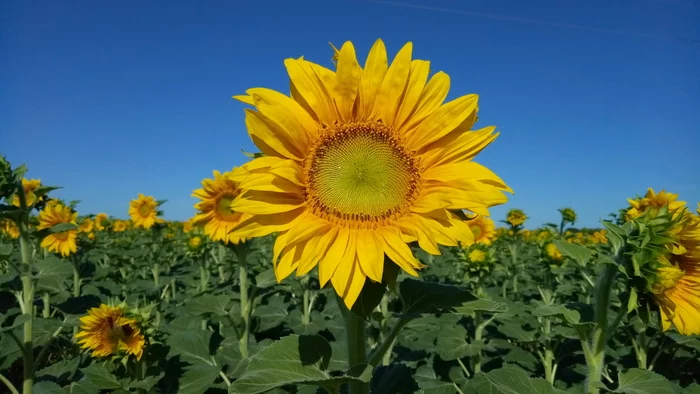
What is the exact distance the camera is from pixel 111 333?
314 cm

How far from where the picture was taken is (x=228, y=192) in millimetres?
4086

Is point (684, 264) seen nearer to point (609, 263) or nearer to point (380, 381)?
point (609, 263)

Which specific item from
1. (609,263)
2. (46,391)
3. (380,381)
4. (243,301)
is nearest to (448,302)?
(380,381)

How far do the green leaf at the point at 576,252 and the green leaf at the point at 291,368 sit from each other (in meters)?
1.48

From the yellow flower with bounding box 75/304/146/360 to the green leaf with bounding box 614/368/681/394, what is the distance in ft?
8.89

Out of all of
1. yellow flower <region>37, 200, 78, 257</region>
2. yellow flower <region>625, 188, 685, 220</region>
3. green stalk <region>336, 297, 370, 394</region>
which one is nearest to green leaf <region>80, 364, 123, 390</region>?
green stalk <region>336, 297, 370, 394</region>

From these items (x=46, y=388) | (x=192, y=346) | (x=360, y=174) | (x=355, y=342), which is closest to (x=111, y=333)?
(x=192, y=346)

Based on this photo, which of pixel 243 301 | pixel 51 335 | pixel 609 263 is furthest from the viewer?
pixel 243 301

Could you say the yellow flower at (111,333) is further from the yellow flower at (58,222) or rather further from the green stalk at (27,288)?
the yellow flower at (58,222)

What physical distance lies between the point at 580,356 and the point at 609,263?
3130 mm

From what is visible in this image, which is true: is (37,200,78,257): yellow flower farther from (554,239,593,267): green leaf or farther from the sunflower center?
(554,239,593,267): green leaf

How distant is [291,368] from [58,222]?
5.89m

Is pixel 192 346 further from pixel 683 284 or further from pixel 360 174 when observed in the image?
pixel 683 284

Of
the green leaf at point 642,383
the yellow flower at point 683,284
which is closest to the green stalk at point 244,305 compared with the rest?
the green leaf at point 642,383
